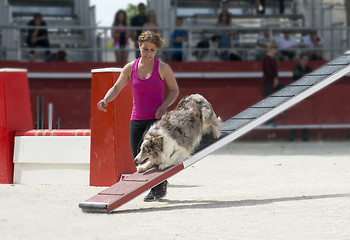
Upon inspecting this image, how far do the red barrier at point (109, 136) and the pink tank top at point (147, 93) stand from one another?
118cm

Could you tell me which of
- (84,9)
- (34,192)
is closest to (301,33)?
(84,9)

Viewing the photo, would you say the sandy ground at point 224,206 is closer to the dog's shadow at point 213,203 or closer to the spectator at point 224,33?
the dog's shadow at point 213,203

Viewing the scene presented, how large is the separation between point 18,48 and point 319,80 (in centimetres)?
990

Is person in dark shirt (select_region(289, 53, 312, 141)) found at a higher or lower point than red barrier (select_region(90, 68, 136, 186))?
higher

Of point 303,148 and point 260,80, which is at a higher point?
point 260,80

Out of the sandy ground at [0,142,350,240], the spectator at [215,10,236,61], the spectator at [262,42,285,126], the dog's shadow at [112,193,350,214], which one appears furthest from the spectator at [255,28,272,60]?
the dog's shadow at [112,193,350,214]

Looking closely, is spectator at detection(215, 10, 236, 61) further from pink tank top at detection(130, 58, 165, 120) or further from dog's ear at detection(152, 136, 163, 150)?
dog's ear at detection(152, 136, 163, 150)

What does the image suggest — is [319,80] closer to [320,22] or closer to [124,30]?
[124,30]

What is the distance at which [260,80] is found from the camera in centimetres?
1814

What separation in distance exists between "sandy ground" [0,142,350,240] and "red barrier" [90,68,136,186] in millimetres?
267

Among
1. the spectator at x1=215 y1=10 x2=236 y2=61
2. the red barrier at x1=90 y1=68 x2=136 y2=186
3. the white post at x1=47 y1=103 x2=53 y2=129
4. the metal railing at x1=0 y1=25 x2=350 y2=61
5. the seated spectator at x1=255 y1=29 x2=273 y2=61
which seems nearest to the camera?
the red barrier at x1=90 y1=68 x2=136 y2=186

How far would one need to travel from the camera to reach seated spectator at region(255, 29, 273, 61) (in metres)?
17.9

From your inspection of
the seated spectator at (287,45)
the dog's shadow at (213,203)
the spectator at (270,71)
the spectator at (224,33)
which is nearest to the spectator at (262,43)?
the seated spectator at (287,45)

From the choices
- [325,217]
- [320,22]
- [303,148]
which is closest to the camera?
[325,217]
